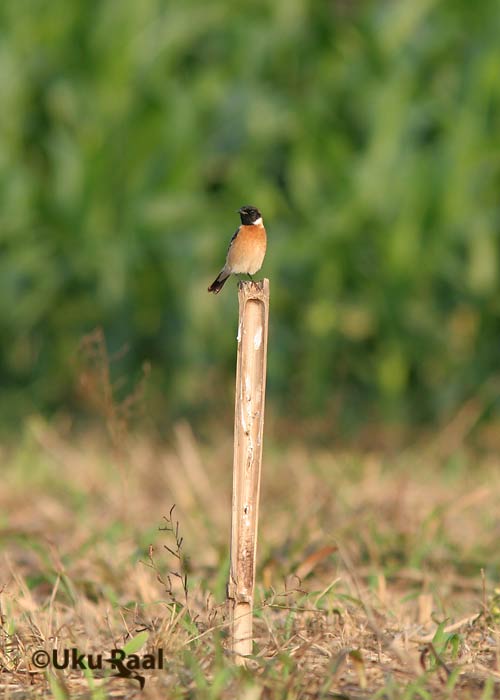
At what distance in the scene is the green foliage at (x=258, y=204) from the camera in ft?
28.1

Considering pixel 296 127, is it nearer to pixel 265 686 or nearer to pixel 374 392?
pixel 374 392

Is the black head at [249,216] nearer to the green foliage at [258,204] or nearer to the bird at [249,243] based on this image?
the bird at [249,243]

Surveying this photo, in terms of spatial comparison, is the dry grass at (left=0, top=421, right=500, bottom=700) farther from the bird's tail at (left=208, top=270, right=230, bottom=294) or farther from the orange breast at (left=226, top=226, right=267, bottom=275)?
the orange breast at (left=226, top=226, right=267, bottom=275)

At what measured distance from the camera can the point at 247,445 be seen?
3.60 metres

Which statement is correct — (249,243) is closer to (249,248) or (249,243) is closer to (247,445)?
(249,248)

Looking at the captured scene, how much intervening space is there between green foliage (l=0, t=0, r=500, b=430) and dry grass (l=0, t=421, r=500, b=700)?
0.78 m

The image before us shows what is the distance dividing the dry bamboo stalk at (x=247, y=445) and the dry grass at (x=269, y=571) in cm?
16

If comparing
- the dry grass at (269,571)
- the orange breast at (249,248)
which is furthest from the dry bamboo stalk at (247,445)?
the orange breast at (249,248)

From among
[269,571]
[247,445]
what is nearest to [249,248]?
[247,445]

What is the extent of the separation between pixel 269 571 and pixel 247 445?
4.26 ft

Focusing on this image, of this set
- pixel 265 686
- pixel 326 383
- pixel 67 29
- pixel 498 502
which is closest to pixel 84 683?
pixel 265 686

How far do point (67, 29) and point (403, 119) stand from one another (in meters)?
2.66

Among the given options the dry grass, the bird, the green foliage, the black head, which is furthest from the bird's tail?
the green foliage

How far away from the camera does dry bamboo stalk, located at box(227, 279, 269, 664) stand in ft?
11.8
